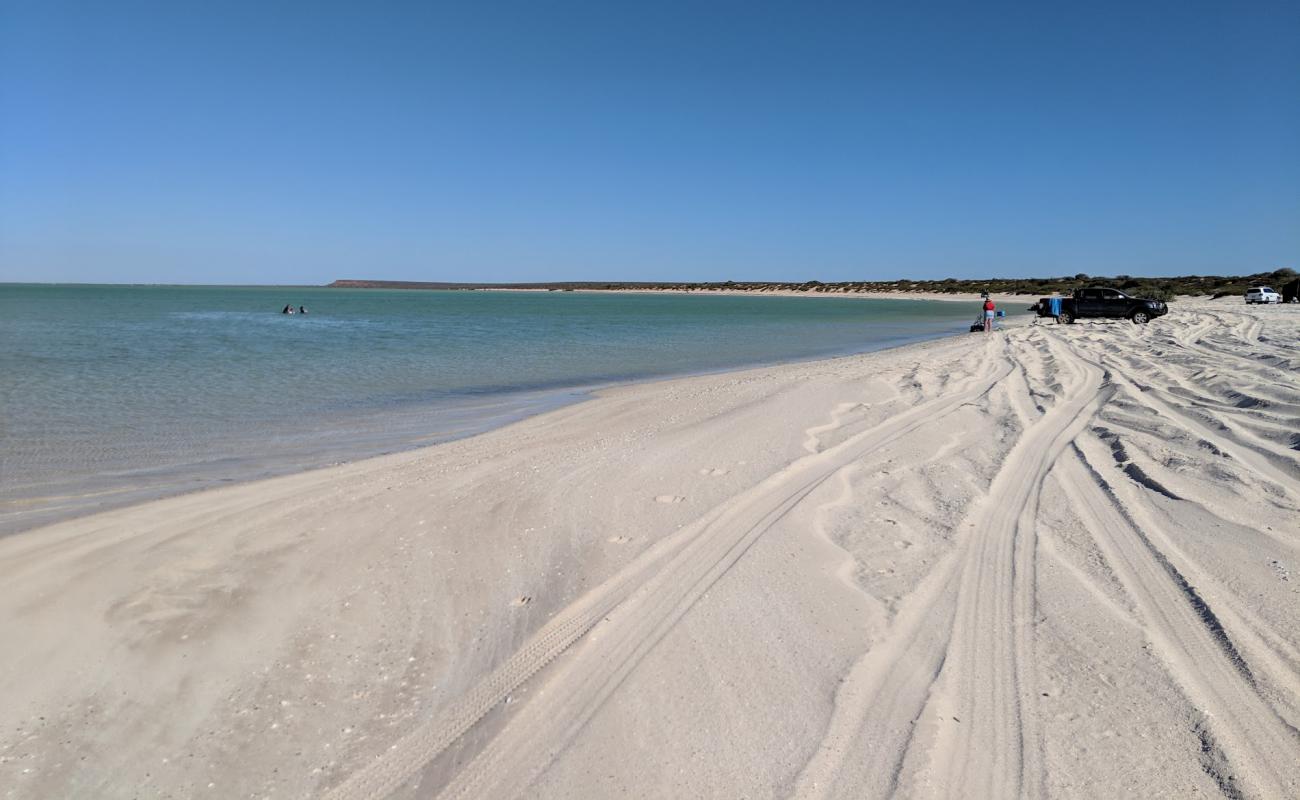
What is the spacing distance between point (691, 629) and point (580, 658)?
2.03ft

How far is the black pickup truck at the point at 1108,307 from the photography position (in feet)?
92.7

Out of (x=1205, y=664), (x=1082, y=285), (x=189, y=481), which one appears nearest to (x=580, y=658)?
(x=1205, y=664)

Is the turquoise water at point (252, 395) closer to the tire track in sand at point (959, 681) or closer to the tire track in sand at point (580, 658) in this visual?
the tire track in sand at point (580, 658)

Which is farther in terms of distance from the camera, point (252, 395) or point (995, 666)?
point (252, 395)

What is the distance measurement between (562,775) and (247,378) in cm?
1594

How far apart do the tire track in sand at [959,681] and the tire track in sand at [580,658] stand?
104cm

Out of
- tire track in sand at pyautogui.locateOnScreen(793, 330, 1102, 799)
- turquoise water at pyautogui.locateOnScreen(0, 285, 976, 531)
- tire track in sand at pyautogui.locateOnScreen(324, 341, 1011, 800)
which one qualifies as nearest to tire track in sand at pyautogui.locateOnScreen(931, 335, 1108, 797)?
tire track in sand at pyautogui.locateOnScreen(793, 330, 1102, 799)

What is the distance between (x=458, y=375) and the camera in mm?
17359

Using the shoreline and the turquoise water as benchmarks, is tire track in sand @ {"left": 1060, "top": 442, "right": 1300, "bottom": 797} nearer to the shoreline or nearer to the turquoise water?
the shoreline

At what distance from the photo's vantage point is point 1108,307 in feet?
96.3

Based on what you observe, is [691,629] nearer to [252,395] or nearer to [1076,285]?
[252,395]

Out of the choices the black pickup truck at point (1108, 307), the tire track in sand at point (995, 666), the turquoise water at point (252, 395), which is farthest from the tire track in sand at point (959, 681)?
the black pickup truck at point (1108, 307)

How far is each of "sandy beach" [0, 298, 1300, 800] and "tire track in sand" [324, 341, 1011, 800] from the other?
0.02m

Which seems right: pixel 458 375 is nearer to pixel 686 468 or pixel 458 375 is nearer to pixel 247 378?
pixel 247 378
